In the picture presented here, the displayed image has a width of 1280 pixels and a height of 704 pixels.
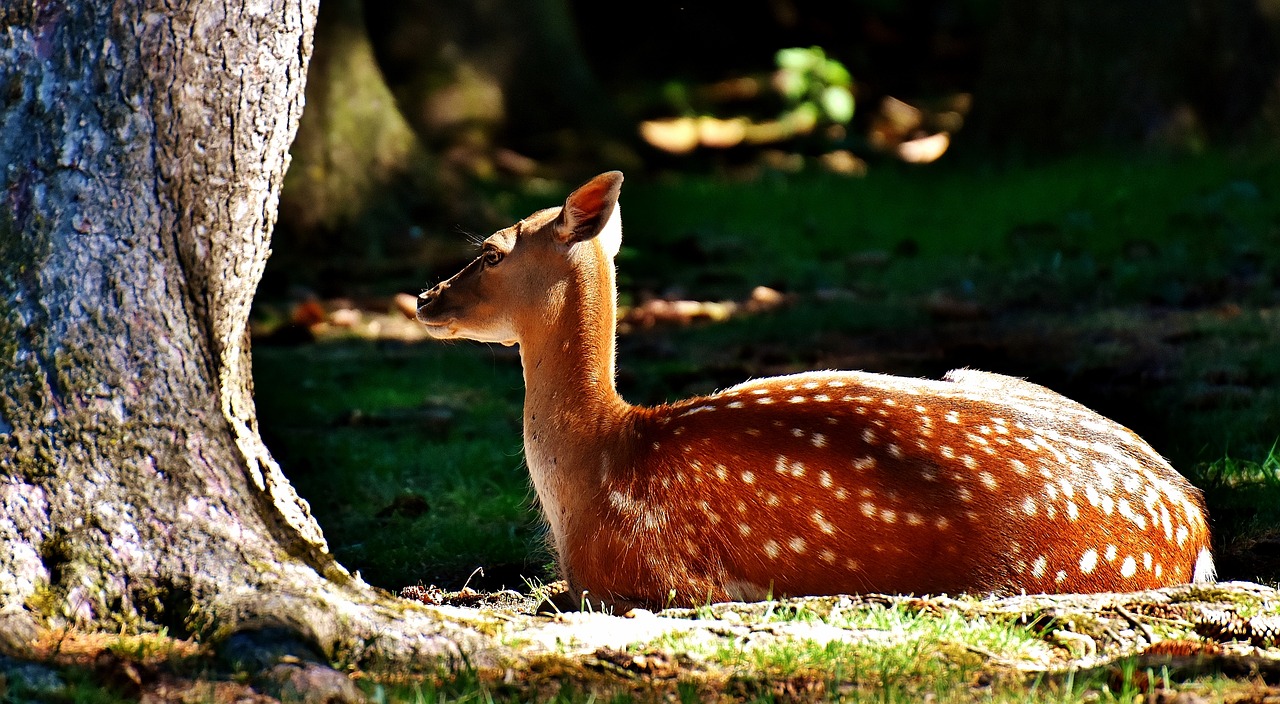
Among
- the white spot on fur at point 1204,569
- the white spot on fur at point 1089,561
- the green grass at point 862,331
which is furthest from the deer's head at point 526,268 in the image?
the white spot on fur at point 1204,569

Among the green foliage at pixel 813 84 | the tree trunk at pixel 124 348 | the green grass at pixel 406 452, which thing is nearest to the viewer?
the tree trunk at pixel 124 348

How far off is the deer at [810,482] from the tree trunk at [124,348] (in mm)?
985

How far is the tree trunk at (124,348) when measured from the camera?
4066 mm

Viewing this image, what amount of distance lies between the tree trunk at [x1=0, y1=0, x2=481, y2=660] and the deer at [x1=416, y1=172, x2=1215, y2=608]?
0.98m

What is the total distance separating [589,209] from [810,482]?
1.17 meters

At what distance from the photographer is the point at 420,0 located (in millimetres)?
15594

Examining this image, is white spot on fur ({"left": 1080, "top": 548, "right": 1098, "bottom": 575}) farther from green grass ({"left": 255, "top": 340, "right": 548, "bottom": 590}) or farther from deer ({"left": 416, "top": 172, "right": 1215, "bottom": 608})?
green grass ({"left": 255, "top": 340, "right": 548, "bottom": 590})

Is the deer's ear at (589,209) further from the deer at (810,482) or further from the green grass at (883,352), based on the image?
the green grass at (883,352)

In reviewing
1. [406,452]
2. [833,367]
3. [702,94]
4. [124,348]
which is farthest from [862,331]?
[702,94]

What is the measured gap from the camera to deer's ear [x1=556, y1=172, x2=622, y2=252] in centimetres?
509

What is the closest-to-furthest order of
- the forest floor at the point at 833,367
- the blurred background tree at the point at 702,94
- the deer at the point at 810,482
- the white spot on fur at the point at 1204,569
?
the forest floor at the point at 833,367, the deer at the point at 810,482, the white spot on fur at the point at 1204,569, the blurred background tree at the point at 702,94

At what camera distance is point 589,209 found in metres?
5.19

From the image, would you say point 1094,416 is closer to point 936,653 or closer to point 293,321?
point 936,653


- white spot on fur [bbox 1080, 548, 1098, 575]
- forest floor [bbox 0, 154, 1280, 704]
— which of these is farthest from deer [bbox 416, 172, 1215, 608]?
forest floor [bbox 0, 154, 1280, 704]
